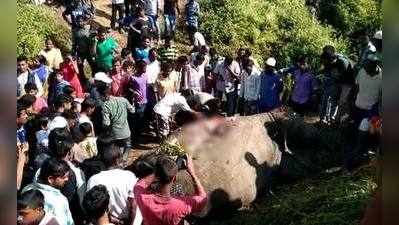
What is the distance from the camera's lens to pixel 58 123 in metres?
6.54

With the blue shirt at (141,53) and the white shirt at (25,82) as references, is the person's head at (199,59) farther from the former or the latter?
the white shirt at (25,82)

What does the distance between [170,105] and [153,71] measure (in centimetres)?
93

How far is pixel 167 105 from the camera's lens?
27.0 ft

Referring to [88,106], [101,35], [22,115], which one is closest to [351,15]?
[101,35]

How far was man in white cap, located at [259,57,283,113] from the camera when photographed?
9.16 metres

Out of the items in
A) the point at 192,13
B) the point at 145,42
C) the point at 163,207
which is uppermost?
the point at 192,13

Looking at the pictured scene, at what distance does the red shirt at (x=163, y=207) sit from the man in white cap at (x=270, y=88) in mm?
4776

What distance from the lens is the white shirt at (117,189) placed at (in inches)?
191

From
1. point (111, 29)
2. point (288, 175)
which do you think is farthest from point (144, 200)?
point (111, 29)

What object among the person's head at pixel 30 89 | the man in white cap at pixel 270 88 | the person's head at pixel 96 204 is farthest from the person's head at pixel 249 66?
the person's head at pixel 96 204

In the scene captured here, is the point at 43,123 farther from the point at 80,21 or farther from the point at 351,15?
the point at 351,15

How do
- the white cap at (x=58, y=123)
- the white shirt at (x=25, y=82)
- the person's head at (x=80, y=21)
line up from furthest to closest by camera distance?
the person's head at (x=80, y=21)
the white shirt at (x=25, y=82)
the white cap at (x=58, y=123)

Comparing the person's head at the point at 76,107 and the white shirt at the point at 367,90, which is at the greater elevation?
the white shirt at the point at 367,90
